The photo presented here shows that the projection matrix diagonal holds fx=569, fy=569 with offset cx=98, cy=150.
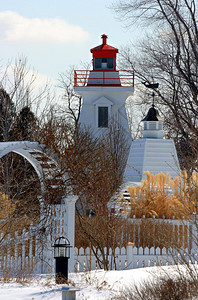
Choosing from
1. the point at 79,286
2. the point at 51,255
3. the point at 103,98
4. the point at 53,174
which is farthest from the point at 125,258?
the point at 103,98

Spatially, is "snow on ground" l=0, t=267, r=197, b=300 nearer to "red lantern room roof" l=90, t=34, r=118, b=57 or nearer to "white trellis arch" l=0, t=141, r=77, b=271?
"white trellis arch" l=0, t=141, r=77, b=271

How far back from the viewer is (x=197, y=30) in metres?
18.6

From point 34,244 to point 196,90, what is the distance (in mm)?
9904

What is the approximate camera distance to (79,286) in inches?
317

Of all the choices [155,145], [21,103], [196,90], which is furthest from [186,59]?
[21,103]

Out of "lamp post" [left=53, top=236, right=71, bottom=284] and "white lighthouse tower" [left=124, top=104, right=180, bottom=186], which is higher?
"white lighthouse tower" [left=124, top=104, right=180, bottom=186]

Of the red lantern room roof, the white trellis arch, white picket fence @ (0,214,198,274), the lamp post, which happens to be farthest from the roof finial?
the lamp post

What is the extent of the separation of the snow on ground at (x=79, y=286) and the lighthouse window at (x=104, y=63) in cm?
1980

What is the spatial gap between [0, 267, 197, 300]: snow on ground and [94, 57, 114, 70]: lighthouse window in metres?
19.8

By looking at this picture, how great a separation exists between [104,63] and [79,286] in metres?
21.3

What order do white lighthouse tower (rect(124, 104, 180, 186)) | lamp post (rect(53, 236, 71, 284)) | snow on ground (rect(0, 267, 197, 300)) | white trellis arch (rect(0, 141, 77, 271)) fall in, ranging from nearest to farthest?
snow on ground (rect(0, 267, 197, 300)) → lamp post (rect(53, 236, 71, 284)) → white trellis arch (rect(0, 141, 77, 271)) → white lighthouse tower (rect(124, 104, 180, 186))

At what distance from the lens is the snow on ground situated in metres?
7.25

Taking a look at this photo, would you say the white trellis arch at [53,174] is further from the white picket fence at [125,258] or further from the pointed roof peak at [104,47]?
the pointed roof peak at [104,47]

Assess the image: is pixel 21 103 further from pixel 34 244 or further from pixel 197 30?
pixel 34 244
